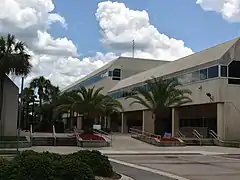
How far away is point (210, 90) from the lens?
4106 cm

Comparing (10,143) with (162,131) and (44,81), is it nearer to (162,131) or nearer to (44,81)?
(162,131)

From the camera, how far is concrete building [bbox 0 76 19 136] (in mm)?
37344

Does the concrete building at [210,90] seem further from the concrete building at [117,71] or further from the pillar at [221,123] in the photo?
the concrete building at [117,71]

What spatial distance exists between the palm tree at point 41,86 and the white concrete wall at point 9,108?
42112 millimetres

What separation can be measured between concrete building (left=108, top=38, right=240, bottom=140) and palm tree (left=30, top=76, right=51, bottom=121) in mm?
33703

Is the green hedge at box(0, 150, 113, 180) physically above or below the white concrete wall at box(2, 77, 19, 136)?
below

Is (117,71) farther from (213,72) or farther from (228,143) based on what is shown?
(228,143)

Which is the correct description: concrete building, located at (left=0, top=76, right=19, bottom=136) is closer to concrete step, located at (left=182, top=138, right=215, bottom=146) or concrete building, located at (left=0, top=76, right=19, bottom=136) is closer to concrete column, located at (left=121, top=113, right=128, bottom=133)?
concrete step, located at (left=182, top=138, right=215, bottom=146)

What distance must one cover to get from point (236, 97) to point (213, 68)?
338 centimetres

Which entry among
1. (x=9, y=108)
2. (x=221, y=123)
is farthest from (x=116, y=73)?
(x=9, y=108)

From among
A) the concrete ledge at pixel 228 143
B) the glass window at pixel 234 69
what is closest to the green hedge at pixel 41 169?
the concrete ledge at pixel 228 143

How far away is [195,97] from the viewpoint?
144ft

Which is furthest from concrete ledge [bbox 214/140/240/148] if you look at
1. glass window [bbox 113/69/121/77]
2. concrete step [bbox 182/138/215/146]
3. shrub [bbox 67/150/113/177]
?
glass window [bbox 113/69/121/77]

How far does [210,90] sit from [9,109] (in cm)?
1819
